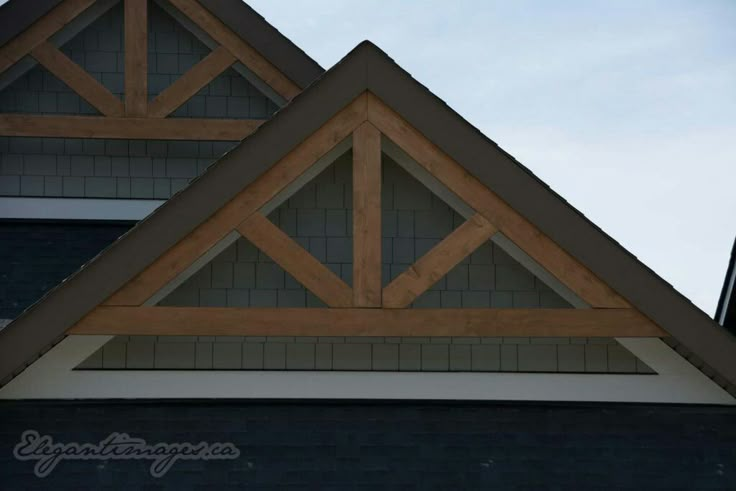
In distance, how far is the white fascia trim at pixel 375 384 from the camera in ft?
27.0

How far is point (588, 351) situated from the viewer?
8.48 m

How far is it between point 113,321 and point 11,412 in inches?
56.3

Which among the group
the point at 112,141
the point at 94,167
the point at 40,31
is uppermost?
the point at 40,31

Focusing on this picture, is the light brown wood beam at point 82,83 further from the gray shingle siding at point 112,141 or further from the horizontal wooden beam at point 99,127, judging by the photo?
the gray shingle siding at point 112,141

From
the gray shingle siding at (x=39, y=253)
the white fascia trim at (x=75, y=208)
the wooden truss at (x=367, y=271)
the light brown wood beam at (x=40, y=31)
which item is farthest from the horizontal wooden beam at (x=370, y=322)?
the light brown wood beam at (x=40, y=31)

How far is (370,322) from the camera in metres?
7.67

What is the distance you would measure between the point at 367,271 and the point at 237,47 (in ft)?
16.7

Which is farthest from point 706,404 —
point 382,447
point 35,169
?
point 35,169

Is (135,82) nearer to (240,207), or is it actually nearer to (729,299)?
(240,207)

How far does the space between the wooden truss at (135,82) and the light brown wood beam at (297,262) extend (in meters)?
4.22

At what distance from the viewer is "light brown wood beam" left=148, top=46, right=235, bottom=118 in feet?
38.3

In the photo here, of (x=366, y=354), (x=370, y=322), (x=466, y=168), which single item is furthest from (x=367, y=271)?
(x=466, y=168)

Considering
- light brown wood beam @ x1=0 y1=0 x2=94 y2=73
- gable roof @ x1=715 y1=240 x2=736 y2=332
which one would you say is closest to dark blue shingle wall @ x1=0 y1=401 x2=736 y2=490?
gable roof @ x1=715 y1=240 x2=736 y2=332

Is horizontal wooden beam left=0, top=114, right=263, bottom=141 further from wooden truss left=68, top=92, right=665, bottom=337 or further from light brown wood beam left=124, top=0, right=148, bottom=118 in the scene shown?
wooden truss left=68, top=92, right=665, bottom=337
